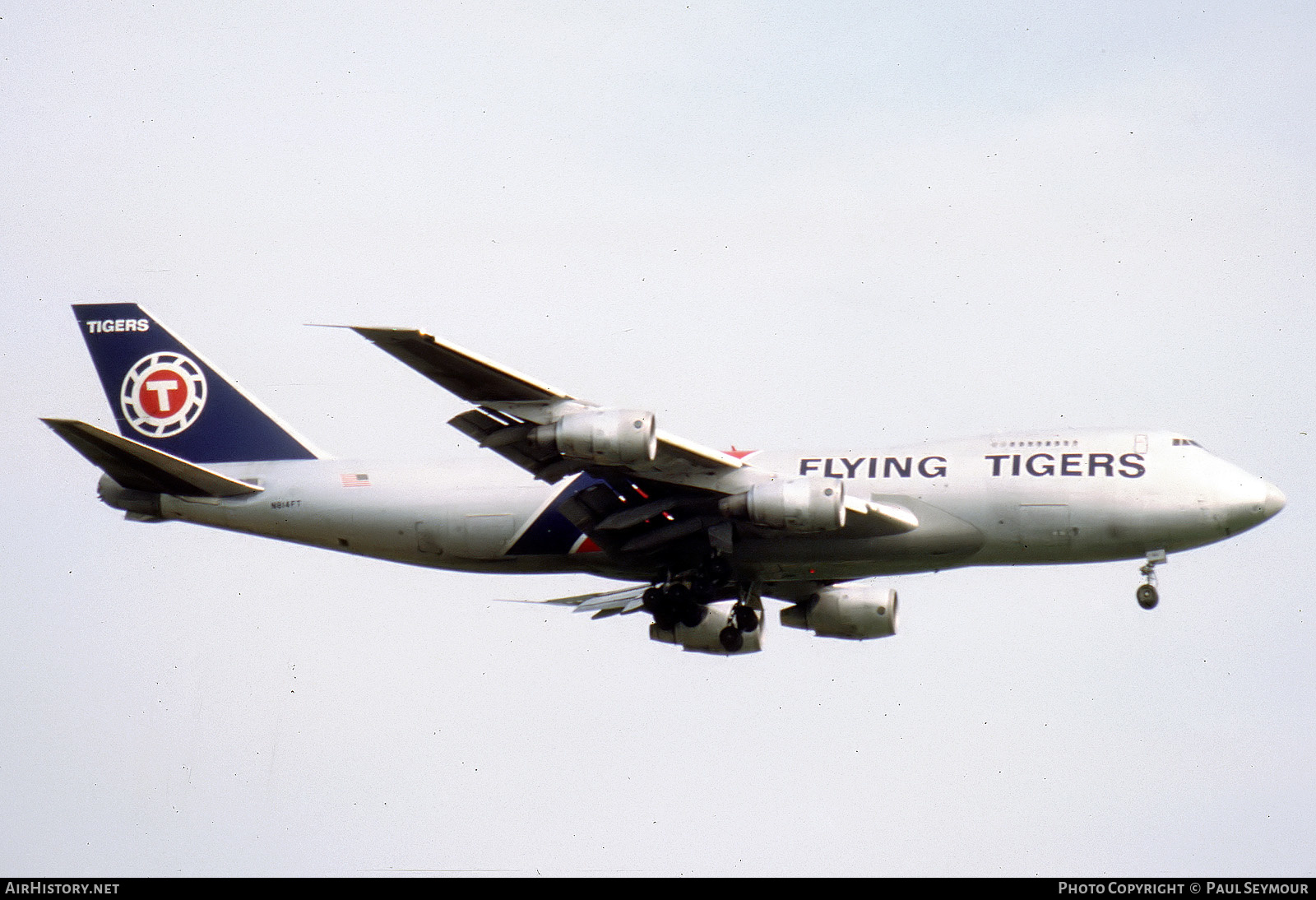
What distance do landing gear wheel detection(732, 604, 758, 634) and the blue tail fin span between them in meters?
11.5

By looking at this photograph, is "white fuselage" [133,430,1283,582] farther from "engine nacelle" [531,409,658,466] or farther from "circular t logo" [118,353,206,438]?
"engine nacelle" [531,409,658,466]

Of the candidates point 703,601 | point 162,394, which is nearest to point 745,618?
point 703,601

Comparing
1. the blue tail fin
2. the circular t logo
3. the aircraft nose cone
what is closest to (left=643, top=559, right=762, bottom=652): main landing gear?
the blue tail fin

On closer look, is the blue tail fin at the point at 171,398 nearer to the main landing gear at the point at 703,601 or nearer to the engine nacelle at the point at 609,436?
the main landing gear at the point at 703,601

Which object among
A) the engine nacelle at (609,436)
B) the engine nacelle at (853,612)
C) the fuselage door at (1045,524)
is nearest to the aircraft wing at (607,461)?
the engine nacelle at (609,436)

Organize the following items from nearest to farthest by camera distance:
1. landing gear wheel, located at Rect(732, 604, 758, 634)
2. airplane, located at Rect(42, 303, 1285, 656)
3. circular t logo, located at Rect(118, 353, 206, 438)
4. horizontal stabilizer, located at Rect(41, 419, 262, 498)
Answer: airplane, located at Rect(42, 303, 1285, 656) < horizontal stabilizer, located at Rect(41, 419, 262, 498) < landing gear wheel, located at Rect(732, 604, 758, 634) < circular t logo, located at Rect(118, 353, 206, 438)

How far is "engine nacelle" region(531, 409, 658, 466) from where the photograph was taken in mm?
38281

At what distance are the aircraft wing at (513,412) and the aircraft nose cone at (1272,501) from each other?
11894 mm

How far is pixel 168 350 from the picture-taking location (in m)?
48.8

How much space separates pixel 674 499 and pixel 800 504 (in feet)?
11.4

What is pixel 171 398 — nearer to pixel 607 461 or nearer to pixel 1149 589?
pixel 607 461
